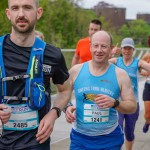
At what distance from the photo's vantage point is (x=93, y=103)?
4676mm

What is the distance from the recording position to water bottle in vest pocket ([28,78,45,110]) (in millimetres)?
3383

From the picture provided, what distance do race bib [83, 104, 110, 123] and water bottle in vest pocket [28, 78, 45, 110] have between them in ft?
4.19

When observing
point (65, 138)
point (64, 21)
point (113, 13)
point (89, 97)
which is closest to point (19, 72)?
Result: point (89, 97)

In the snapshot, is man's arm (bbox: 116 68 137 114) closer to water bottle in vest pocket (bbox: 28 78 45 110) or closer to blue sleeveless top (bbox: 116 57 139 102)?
water bottle in vest pocket (bbox: 28 78 45 110)

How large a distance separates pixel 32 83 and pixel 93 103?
1.39 metres

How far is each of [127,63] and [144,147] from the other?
1.48m

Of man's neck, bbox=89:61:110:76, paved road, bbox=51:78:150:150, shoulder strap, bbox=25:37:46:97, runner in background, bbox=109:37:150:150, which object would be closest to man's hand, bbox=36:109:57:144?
shoulder strap, bbox=25:37:46:97

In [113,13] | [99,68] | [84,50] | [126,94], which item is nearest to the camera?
[126,94]

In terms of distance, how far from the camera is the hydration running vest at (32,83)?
3.38 m

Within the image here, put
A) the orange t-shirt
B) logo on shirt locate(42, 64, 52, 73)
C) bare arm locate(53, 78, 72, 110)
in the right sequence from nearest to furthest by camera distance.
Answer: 1. logo on shirt locate(42, 64, 52, 73)
2. bare arm locate(53, 78, 72, 110)
3. the orange t-shirt

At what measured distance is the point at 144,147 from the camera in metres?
7.82

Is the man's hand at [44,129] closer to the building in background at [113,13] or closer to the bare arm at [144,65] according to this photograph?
the bare arm at [144,65]

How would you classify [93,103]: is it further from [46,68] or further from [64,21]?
[64,21]

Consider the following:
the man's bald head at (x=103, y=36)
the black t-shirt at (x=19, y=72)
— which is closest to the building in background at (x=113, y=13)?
the man's bald head at (x=103, y=36)
